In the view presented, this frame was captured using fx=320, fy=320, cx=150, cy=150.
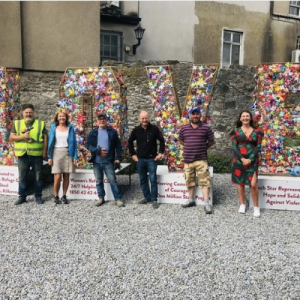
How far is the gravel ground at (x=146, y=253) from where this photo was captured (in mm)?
2822

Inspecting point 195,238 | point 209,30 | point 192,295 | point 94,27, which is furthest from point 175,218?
point 209,30

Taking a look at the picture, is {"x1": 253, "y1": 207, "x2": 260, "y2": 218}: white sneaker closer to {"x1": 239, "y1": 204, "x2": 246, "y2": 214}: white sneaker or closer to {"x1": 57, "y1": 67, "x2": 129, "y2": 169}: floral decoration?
{"x1": 239, "y1": 204, "x2": 246, "y2": 214}: white sneaker

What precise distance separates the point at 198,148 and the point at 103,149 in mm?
1502

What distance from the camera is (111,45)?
40.3 feet

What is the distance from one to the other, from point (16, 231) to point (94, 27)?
7.81m

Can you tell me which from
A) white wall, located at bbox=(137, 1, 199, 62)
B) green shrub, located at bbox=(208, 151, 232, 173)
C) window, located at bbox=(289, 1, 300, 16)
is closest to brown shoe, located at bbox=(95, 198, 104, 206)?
green shrub, located at bbox=(208, 151, 232, 173)

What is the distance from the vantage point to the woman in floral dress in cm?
463

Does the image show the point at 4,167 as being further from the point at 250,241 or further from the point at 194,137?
the point at 250,241

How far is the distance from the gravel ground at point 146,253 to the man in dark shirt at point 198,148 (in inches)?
18.0

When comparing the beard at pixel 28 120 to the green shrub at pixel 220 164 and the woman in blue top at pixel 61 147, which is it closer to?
the woman in blue top at pixel 61 147

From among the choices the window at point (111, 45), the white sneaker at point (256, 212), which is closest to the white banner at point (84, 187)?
the white sneaker at point (256, 212)

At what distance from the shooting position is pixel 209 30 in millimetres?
13625

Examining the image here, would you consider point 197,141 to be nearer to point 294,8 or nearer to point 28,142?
point 28,142

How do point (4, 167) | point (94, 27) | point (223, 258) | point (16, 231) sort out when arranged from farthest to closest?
point (94, 27) < point (4, 167) < point (16, 231) < point (223, 258)
